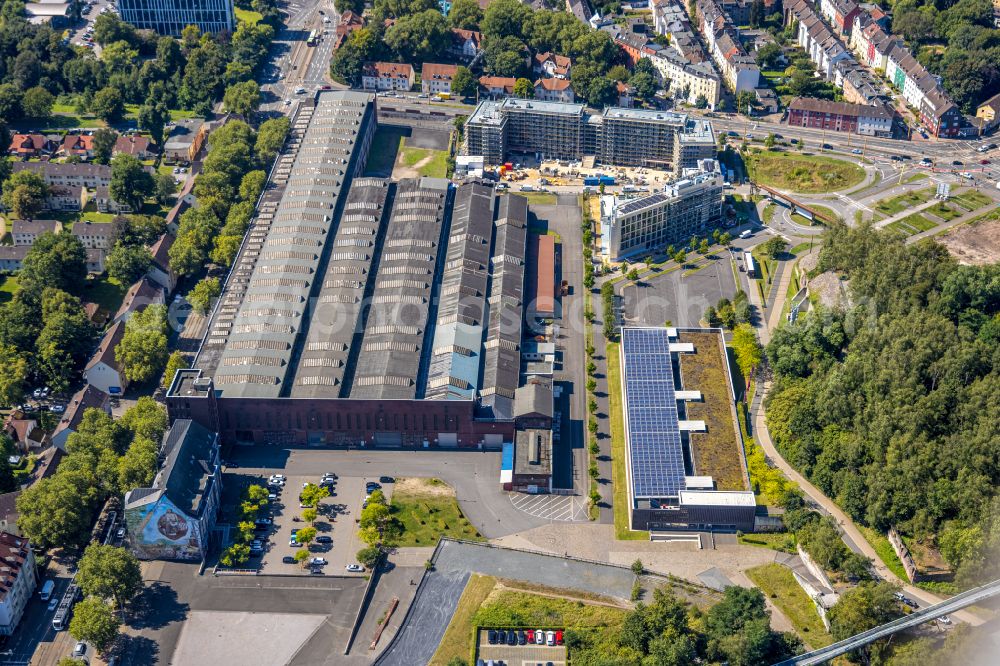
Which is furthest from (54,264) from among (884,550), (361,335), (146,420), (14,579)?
(884,550)

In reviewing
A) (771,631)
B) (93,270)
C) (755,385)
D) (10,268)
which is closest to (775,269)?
(755,385)

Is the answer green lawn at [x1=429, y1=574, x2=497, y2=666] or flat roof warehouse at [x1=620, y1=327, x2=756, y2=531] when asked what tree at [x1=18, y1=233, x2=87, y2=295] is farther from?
flat roof warehouse at [x1=620, y1=327, x2=756, y2=531]

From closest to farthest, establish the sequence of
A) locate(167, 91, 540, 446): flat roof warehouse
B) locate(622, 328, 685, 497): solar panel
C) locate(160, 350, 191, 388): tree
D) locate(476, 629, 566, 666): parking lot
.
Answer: locate(476, 629, 566, 666): parking lot → locate(622, 328, 685, 497): solar panel → locate(167, 91, 540, 446): flat roof warehouse → locate(160, 350, 191, 388): tree

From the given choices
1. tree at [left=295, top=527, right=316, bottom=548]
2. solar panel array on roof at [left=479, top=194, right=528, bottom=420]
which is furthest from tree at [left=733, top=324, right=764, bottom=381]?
tree at [left=295, top=527, right=316, bottom=548]

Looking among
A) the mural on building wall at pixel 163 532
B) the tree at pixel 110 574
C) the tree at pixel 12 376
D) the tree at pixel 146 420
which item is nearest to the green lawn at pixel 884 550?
the mural on building wall at pixel 163 532

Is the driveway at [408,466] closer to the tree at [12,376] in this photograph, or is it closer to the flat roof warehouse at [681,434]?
the flat roof warehouse at [681,434]

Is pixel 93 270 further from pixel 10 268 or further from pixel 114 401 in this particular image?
pixel 114 401
